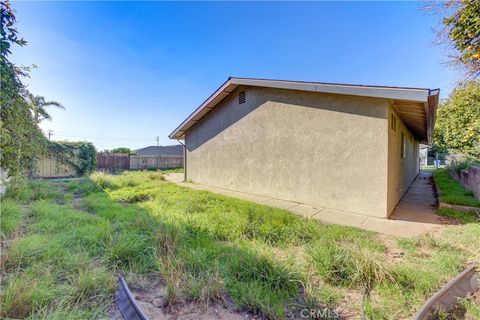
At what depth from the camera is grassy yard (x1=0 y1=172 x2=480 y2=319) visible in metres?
2.23

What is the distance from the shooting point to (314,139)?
6680 mm

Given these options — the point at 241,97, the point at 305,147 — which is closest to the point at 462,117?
the point at 305,147

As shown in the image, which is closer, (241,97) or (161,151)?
(241,97)

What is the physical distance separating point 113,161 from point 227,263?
2054cm

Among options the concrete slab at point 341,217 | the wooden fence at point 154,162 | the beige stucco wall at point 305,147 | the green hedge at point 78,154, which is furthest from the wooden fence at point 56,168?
the concrete slab at point 341,217

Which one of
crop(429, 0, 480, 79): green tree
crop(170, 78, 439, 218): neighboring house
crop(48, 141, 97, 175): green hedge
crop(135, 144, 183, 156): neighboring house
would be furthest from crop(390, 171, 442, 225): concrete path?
crop(135, 144, 183, 156): neighboring house

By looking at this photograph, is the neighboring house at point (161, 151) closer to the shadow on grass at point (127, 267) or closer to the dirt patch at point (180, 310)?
the shadow on grass at point (127, 267)

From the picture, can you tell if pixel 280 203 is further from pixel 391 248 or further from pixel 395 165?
pixel 395 165

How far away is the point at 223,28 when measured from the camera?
8133 millimetres

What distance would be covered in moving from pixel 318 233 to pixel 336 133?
327 centimetres

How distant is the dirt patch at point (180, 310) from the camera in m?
2.13

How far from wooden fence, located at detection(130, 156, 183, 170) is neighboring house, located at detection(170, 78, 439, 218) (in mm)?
14216

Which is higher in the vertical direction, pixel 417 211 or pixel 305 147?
pixel 305 147

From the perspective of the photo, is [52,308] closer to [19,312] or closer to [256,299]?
[19,312]
